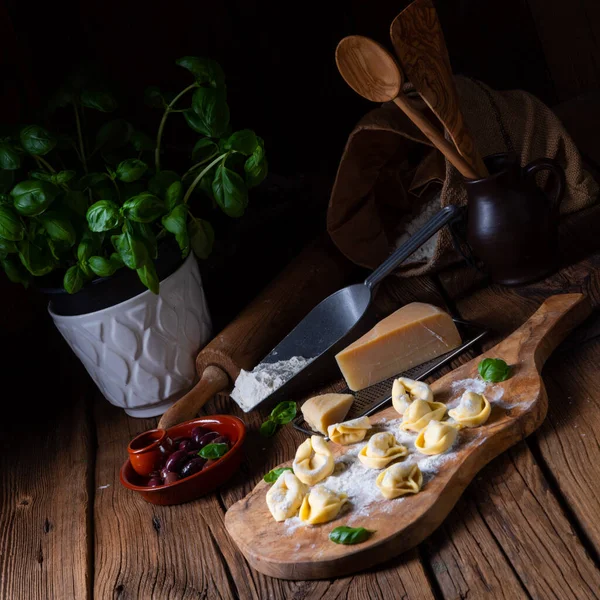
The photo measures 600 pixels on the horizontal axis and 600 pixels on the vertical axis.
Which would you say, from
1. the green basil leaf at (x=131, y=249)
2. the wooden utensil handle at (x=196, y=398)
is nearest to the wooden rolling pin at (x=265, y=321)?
the wooden utensil handle at (x=196, y=398)

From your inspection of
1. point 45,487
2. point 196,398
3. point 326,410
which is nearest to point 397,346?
point 326,410

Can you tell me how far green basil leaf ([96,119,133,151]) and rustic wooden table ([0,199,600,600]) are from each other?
1.91 feet

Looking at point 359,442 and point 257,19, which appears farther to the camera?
point 257,19

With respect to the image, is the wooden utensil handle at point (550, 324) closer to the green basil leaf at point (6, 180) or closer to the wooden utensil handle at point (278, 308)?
the wooden utensil handle at point (278, 308)

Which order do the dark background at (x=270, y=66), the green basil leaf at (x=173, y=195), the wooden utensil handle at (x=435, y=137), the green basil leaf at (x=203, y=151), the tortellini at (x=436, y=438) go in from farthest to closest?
the dark background at (x=270, y=66), the green basil leaf at (x=203, y=151), the green basil leaf at (x=173, y=195), the wooden utensil handle at (x=435, y=137), the tortellini at (x=436, y=438)

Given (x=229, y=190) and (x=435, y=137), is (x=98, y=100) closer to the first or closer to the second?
(x=229, y=190)

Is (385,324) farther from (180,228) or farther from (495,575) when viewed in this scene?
(495,575)

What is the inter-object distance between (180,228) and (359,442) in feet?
1.69

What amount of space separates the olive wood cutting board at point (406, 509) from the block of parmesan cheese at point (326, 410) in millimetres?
62

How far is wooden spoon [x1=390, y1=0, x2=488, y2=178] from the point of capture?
135cm

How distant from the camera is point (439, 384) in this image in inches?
55.0

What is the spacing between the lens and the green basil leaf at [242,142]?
5.01ft

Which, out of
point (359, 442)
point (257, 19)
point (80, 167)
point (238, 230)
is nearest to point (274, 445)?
point (359, 442)

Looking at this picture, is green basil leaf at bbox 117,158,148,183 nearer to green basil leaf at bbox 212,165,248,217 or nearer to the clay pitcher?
green basil leaf at bbox 212,165,248,217
